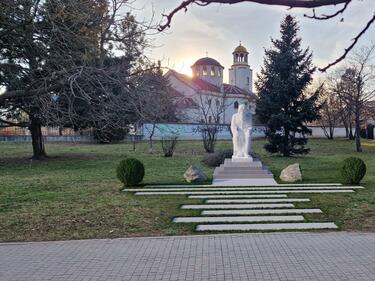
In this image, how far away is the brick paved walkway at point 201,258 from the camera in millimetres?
5816

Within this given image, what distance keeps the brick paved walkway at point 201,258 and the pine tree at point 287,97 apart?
21766 millimetres

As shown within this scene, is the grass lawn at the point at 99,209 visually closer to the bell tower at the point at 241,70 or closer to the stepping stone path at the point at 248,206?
the stepping stone path at the point at 248,206

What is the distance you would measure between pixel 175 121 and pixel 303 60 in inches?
788

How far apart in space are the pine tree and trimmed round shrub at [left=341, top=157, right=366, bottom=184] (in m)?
14.8

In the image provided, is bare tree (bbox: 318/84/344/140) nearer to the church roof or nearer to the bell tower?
the church roof

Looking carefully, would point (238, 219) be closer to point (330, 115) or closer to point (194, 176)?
point (194, 176)

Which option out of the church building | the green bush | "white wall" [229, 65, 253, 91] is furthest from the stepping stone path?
"white wall" [229, 65, 253, 91]

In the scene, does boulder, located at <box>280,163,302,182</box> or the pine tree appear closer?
boulder, located at <box>280,163,302,182</box>

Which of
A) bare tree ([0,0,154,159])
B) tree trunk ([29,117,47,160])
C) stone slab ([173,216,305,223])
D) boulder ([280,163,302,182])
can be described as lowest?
stone slab ([173,216,305,223])

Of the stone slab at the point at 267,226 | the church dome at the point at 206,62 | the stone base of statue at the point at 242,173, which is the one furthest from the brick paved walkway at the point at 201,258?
the church dome at the point at 206,62

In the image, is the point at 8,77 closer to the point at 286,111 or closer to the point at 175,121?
the point at 286,111

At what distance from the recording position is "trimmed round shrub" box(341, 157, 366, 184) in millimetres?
14180

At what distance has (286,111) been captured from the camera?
1182 inches

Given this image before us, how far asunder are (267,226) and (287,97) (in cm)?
2167
